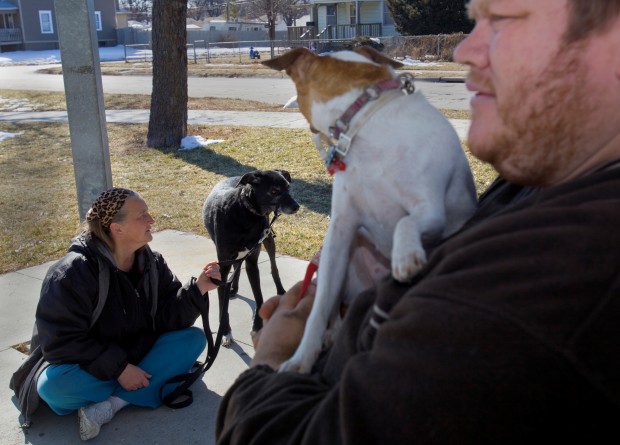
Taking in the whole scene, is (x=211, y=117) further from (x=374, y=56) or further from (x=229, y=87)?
(x=374, y=56)

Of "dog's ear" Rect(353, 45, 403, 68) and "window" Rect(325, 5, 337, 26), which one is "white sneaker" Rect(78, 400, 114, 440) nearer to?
"dog's ear" Rect(353, 45, 403, 68)

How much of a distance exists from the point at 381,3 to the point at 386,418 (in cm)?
4637

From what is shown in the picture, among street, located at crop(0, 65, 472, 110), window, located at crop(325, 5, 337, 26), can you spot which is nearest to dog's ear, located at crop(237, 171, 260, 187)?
street, located at crop(0, 65, 472, 110)

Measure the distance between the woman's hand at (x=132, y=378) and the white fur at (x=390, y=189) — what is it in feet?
6.95

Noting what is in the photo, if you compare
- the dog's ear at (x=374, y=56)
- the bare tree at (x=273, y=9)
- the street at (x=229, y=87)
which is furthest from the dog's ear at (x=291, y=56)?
the bare tree at (x=273, y=9)

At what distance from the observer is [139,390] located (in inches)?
141

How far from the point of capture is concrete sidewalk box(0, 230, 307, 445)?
11.2 ft

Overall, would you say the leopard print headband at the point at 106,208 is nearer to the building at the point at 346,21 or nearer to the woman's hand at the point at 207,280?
the woman's hand at the point at 207,280

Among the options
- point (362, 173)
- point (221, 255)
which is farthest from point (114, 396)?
point (362, 173)

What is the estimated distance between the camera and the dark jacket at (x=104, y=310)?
3.29 m

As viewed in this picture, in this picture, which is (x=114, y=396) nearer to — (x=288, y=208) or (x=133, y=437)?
(x=133, y=437)

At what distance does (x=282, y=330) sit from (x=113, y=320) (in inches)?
80.9

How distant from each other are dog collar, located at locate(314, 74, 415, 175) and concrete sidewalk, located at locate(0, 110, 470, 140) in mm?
9988

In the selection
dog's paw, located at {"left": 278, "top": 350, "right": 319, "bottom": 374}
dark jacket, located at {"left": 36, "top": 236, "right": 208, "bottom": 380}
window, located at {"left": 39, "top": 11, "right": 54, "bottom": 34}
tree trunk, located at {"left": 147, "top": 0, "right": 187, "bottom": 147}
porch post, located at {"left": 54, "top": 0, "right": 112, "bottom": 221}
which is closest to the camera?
dog's paw, located at {"left": 278, "top": 350, "right": 319, "bottom": 374}
